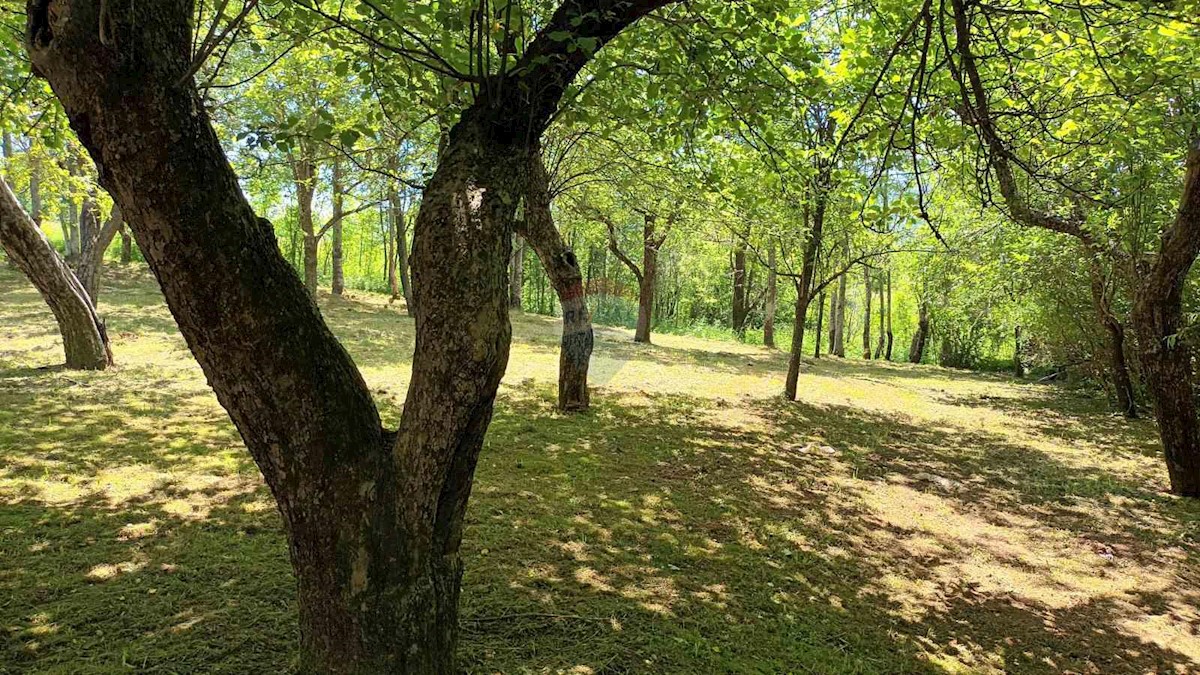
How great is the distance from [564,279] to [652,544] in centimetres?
378

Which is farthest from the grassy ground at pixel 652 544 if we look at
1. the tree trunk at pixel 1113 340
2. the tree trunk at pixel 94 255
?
the tree trunk at pixel 1113 340

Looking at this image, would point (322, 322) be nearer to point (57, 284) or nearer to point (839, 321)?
point (57, 284)

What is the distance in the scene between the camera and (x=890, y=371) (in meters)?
18.8

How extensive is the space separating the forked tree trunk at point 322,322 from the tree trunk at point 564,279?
4.64 meters

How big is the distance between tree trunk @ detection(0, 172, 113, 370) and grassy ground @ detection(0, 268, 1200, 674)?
34 cm

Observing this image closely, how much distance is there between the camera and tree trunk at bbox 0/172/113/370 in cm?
718

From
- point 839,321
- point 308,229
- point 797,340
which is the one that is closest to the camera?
point 797,340

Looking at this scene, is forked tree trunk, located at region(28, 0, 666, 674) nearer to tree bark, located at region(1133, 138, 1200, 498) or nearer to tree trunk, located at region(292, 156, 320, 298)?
tree bark, located at region(1133, 138, 1200, 498)

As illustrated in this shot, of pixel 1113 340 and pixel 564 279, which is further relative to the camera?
pixel 1113 340

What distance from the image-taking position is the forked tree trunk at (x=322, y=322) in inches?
76.7

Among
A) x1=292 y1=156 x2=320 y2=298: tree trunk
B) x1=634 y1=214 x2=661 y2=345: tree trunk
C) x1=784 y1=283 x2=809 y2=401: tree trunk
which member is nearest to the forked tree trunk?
x1=784 y1=283 x2=809 y2=401: tree trunk

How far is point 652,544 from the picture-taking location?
14.4 feet

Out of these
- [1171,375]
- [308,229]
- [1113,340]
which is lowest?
[1171,375]

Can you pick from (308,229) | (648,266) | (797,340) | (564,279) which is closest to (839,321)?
(648,266)
